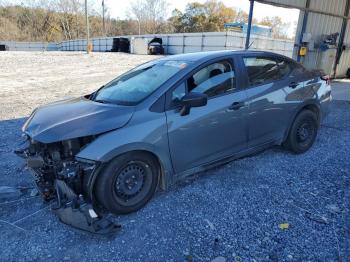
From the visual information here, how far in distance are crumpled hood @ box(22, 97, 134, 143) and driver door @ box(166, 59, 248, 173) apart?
22.1 inches

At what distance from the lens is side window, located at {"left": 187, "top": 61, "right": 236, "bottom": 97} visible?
361cm

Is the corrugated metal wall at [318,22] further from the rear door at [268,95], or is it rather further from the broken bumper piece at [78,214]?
the broken bumper piece at [78,214]

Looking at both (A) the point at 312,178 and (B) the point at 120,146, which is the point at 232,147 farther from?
(B) the point at 120,146

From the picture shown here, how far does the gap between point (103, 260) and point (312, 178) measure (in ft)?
9.38

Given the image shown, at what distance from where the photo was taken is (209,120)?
3.55 meters

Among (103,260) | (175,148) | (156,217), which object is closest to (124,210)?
(156,217)

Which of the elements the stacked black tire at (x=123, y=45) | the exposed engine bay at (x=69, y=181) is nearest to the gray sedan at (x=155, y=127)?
the exposed engine bay at (x=69, y=181)

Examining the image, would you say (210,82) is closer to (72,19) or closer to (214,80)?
(214,80)

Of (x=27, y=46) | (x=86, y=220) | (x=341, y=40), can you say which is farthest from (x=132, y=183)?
(x=27, y=46)

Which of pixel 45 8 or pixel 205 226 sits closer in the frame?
pixel 205 226

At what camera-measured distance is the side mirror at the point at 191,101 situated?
3277mm

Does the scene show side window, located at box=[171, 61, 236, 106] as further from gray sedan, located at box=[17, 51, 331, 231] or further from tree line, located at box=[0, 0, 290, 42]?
tree line, located at box=[0, 0, 290, 42]

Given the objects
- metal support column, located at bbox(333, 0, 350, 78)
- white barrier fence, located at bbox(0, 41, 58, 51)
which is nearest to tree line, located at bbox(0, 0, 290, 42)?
white barrier fence, located at bbox(0, 41, 58, 51)

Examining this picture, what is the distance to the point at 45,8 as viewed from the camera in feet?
209
